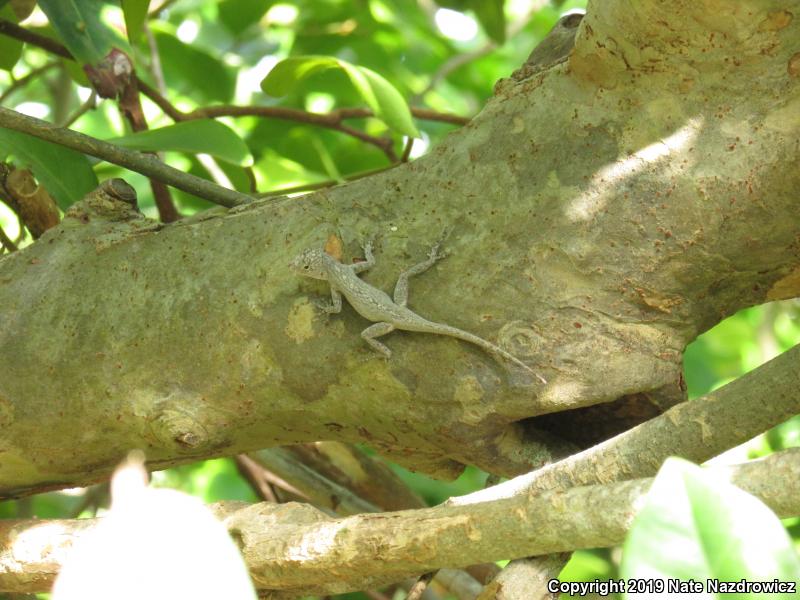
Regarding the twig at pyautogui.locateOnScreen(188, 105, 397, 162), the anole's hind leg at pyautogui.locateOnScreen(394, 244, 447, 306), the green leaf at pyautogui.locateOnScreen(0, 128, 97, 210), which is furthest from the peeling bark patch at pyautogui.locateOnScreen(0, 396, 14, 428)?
the twig at pyautogui.locateOnScreen(188, 105, 397, 162)

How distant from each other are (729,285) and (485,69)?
506 centimetres

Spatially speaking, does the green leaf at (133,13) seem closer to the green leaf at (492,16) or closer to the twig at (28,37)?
the twig at (28,37)

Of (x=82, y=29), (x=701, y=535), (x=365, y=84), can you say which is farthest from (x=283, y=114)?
(x=701, y=535)

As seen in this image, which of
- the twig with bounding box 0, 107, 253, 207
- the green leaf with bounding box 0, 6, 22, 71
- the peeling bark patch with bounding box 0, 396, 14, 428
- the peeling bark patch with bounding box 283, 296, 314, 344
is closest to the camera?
the peeling bark patch with bounding box 283, 296, 314, 344

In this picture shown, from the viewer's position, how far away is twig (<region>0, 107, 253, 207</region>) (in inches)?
120

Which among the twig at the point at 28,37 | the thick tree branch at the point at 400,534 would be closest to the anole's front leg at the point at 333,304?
the thick tree branch at the point at 400,534

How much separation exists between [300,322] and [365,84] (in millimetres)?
1236

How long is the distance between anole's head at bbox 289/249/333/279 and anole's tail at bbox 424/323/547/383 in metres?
0.39

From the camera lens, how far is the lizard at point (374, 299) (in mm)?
2387

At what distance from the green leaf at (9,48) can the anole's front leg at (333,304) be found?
6.86 feet

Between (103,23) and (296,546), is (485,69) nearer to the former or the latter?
(103,23)

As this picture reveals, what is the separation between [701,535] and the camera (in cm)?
117

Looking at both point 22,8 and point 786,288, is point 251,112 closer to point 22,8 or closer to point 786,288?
point 22,8

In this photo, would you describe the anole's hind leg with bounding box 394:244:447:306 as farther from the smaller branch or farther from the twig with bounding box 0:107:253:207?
the smaller branch
